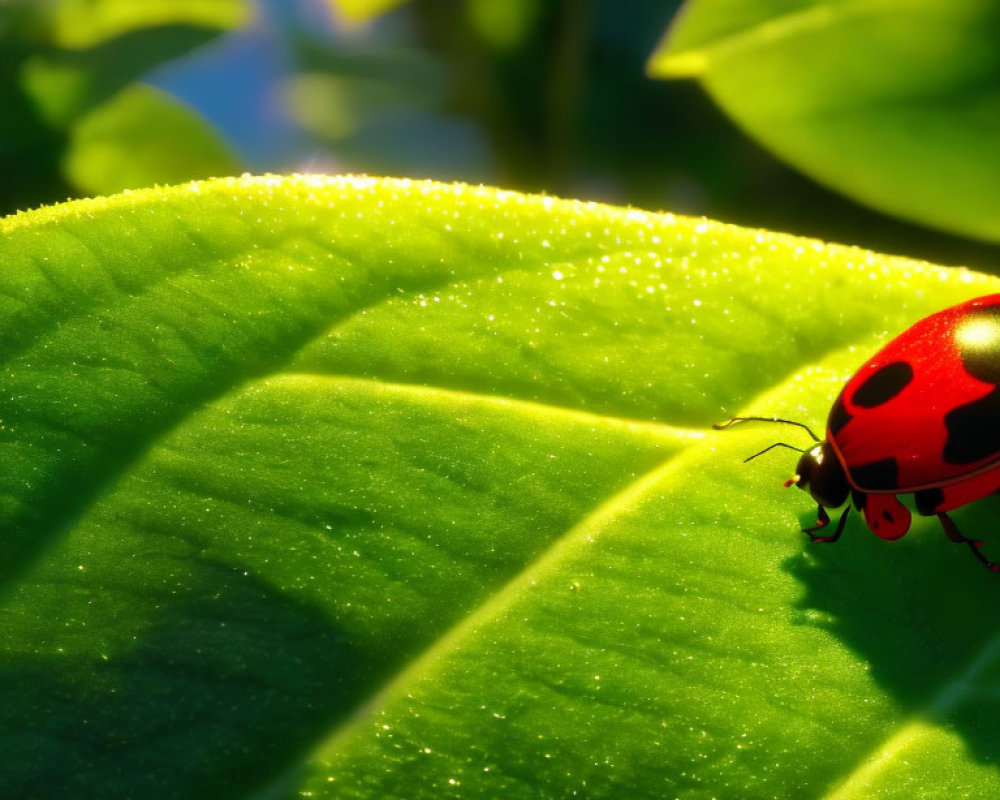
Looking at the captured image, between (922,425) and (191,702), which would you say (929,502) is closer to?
(922,425)

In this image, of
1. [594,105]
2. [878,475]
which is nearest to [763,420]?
[878,475]

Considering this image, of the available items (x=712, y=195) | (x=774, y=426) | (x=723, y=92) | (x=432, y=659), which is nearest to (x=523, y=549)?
(x=432, y=659)

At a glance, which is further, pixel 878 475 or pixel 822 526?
pixel 878 475

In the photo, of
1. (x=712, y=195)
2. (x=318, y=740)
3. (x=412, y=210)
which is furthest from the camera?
(x=712, y=195)

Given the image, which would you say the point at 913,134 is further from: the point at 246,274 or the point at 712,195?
the point at 246,274

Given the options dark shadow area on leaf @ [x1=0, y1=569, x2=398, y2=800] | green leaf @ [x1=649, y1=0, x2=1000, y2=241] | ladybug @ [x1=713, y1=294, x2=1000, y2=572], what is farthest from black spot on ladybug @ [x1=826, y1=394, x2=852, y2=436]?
dark shadow area on leaf @ [x1=0, y1=569, x2=398, y2=800]

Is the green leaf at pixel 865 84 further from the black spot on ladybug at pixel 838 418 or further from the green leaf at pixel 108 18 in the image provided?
the green leaf at pixel 108 18

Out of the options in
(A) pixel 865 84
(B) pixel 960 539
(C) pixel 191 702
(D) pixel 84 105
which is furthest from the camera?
(D) pixel 84 105
